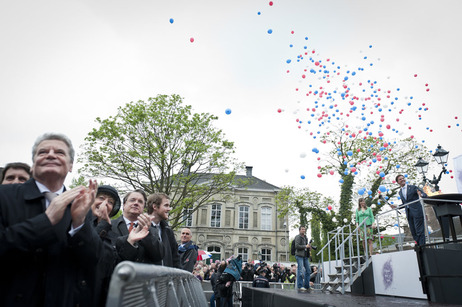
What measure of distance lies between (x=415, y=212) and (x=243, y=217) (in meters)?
35.0

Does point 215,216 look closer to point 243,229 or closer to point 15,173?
point 243,229

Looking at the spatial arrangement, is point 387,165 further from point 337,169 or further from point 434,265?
point 434,265

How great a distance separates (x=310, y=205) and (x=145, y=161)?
16.5 metres

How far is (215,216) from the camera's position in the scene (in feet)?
136

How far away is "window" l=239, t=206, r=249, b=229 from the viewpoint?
41422 millimetres

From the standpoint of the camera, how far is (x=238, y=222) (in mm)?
41344

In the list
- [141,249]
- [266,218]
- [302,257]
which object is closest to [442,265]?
[302,257]

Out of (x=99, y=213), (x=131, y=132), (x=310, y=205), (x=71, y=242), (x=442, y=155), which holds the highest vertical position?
(x=131, y=132)

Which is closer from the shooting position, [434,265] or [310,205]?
[434,265]

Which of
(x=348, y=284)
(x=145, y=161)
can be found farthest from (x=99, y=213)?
(x=145, y=161)

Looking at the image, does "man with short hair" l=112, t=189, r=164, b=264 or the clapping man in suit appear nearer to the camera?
"man with short hair" l=112, t=189, r=164, b=264

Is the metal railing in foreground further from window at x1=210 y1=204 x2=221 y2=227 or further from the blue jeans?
window at x1=210 y1=204 x2=221 y2=227

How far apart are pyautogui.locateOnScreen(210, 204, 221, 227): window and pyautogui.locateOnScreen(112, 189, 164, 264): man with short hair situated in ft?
126

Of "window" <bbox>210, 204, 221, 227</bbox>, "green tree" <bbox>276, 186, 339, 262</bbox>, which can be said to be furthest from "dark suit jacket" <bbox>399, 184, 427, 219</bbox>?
"window" <bbox>210, 204, 221, 227</bbox>
